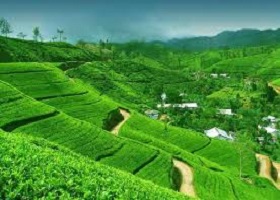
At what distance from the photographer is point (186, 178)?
67312mm

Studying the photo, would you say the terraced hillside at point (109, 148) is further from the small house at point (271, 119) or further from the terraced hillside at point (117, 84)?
the small house at point (271, 119)

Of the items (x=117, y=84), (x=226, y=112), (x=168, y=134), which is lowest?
(x=226, y=112)

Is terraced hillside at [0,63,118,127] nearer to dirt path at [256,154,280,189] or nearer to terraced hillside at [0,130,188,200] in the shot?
dirt path at [256,154,280,189]

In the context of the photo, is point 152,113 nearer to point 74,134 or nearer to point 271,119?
point 271,119

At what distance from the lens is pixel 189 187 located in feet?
208

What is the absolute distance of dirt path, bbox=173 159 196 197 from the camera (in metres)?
61.8

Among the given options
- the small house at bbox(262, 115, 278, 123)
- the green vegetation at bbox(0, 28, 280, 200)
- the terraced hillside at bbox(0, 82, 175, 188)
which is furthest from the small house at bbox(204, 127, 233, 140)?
the terraced hillside at bbox(0, 82, 175, 188)

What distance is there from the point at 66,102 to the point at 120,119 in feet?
41.0

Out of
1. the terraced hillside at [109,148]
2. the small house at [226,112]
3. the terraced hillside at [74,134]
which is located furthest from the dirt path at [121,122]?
the small house at [226,112]

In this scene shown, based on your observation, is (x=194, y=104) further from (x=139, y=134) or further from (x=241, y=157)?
(x=139, y=134)

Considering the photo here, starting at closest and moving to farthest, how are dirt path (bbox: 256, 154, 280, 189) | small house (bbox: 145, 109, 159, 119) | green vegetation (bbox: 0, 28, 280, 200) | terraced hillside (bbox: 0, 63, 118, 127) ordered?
green vegetation (bbox: 0, 28, 280, 200) < terraced hillside (bbox: 0, 63, 118, 127) < dirt path (bbox: 256, 154, 280, 189) < small house (bbox: 145, 109, 159, 119)

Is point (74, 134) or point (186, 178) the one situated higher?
point (74, 134)

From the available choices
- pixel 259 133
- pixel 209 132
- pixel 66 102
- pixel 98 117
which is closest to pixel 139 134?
pixel 98 117

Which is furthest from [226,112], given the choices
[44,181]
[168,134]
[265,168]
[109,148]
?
[44,181]
